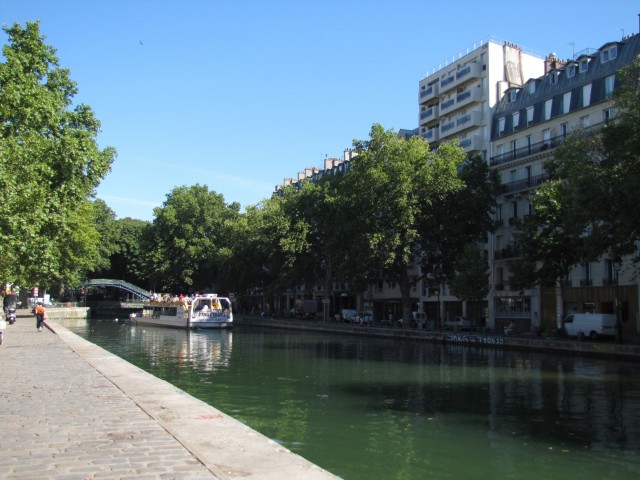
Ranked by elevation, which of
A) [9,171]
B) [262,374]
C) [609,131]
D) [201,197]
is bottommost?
[262,374]

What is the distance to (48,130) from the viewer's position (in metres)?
35.1

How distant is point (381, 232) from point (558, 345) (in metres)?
20.5

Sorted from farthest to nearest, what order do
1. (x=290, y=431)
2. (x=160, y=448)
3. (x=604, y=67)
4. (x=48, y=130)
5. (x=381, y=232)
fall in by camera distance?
(x=381, y=232) → (x=604, y=67) → (x=48, y=130) → (x=290, y=431) → (x=160, y=448)

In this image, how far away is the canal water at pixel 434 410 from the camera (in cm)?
1113

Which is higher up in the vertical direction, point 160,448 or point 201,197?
point 201,197

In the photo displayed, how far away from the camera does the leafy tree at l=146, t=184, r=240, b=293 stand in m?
94.9

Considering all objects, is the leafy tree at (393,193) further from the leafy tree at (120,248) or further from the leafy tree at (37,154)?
the leafy tree at (120,248)

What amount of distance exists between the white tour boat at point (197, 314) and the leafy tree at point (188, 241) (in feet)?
73.1

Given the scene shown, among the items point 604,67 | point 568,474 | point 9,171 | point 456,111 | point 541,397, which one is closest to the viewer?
point 568,474

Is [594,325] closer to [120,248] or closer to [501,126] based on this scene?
[501,126]

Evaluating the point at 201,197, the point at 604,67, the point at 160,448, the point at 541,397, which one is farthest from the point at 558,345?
the point at 201,197

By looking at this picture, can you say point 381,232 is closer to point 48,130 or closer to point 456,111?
point 456,111

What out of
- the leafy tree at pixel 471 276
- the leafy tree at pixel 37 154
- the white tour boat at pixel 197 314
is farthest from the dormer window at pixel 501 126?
the leafy tree at pixel 37 154

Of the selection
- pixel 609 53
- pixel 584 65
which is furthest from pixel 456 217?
pixel 609 53
